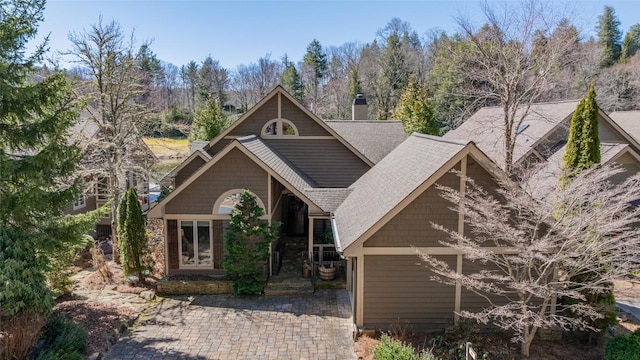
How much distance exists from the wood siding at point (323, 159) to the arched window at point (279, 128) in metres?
0.33

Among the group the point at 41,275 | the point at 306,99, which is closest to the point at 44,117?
the point at 41,275

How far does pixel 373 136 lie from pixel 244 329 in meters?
14.1

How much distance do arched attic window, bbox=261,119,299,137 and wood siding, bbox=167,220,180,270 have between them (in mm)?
6408

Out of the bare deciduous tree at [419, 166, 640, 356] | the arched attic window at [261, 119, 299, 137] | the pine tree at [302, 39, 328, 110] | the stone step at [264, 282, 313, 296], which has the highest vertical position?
the pine tree at [302, 39, 328, 110]

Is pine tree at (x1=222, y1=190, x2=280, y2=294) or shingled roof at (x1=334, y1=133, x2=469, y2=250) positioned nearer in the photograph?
shingled roof at (x1=334, y1=133, x2=469, y2=250)

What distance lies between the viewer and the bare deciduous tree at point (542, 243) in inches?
316

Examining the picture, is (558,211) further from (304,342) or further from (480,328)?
(304,342)

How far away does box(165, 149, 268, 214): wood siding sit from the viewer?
1326 cm

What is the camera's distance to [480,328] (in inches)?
390

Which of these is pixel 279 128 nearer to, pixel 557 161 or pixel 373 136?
pixel 373 136

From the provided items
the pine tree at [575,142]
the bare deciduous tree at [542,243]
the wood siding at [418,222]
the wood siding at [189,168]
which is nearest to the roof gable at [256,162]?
the wood siding at [189,168]

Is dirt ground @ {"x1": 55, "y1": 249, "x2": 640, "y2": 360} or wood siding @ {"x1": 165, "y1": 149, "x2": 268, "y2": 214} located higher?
wood siding @ {"x1": 165, "y1": 149, "x2": 268, "y2": 214}

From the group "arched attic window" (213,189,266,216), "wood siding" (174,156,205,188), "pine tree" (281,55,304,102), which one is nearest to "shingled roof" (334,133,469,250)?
"arched attic window" (213,189,266,216)

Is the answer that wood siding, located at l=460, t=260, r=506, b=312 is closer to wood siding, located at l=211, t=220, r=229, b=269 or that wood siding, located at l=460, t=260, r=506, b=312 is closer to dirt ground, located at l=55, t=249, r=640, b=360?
dirt ground, located at l=55, t=249, r=640, b=360
